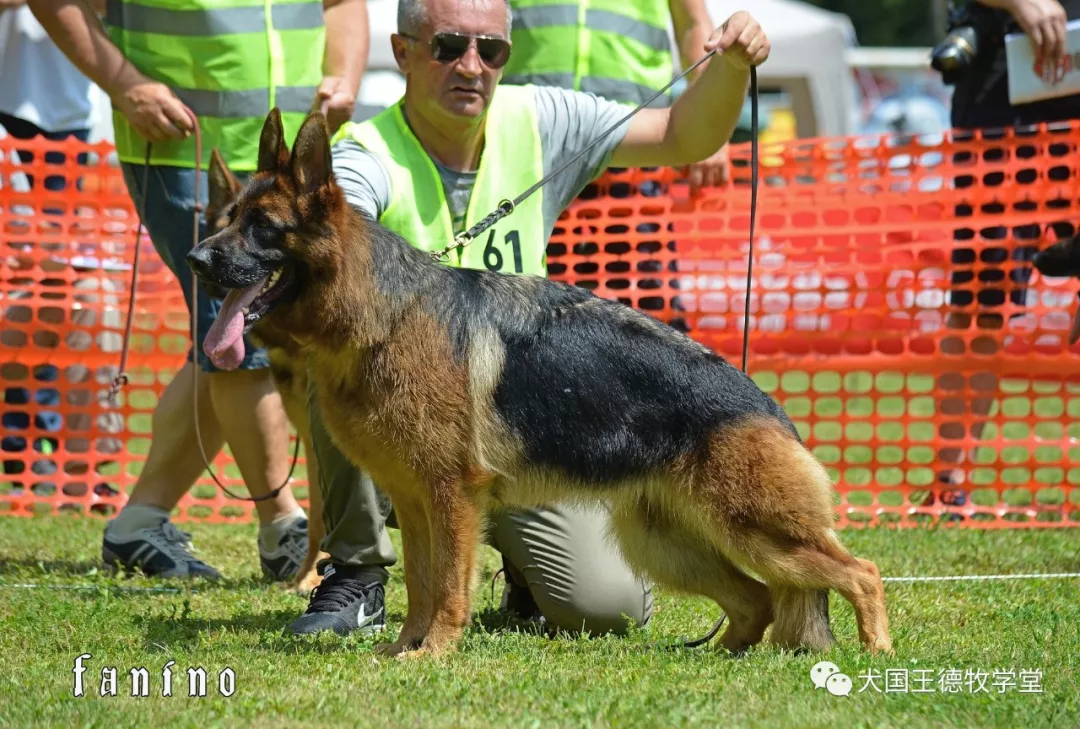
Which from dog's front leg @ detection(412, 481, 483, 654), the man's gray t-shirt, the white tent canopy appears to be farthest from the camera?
the white tent canopy

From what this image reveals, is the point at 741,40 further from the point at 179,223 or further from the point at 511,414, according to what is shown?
the point at 179,223

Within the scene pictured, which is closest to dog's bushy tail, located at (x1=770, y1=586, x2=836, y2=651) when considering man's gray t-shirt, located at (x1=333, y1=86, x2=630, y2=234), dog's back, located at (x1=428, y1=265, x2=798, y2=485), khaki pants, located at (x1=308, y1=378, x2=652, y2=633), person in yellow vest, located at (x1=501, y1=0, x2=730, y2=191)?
dog's back, located at (x1=428, y1=265, x2=798, y2=485)

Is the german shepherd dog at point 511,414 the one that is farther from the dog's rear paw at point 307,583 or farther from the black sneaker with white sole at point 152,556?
the black sneaker with white sole at point 152,556

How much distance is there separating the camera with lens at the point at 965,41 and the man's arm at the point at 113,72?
Result: 3446mm

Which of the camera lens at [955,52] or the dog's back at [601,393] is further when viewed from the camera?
the camera lens at [955,52]

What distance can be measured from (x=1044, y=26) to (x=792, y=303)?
191 cm

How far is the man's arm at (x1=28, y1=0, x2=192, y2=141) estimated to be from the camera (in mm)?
4516

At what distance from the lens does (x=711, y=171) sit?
625 centimetres

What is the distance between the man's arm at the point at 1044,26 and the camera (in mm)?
5508

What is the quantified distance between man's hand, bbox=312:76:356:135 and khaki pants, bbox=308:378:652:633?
1298 millimetres

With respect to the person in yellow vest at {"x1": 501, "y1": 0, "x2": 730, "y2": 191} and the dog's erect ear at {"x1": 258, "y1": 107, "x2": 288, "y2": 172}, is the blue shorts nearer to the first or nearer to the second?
the dog's erect ear at {"x1": 258, "y1": 107, "x2": 288, "y2": 172}

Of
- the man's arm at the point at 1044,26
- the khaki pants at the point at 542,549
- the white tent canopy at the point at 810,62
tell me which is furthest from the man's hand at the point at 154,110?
the white tent canopy at the point at 810,62

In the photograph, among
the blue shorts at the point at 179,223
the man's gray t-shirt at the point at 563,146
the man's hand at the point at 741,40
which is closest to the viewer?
the man's hand at the point at 741,40

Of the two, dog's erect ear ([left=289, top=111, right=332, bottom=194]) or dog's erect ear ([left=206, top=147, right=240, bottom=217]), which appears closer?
dog's erect ear ([left=289, top=111, right=332, bottom=194])
